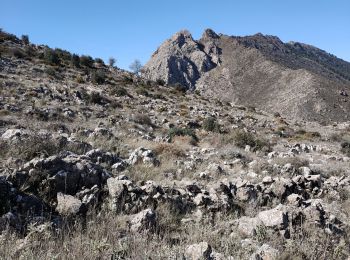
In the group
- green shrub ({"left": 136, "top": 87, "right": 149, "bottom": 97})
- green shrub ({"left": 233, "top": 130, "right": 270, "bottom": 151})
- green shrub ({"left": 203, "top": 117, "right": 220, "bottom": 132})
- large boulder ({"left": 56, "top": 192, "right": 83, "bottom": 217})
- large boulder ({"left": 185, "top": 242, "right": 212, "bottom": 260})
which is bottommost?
large boulder ({"left": 185, "top": 242, "right": 212, "bottom": 260})

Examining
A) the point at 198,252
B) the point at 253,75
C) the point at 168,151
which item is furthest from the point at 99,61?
the point at 253,75

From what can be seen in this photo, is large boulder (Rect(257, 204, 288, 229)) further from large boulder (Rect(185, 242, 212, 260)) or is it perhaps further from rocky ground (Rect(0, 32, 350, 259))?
large boulder (Rect(185, 242, 212, 260))

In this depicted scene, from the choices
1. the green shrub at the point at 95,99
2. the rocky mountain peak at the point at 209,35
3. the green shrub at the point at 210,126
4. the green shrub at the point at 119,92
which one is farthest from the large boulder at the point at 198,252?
the rocky mountain peak at the point at 209,35

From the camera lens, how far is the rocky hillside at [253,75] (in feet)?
223

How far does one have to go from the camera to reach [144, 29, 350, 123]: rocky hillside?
68.1 m

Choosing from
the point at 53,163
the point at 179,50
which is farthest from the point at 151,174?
the point at 179,50

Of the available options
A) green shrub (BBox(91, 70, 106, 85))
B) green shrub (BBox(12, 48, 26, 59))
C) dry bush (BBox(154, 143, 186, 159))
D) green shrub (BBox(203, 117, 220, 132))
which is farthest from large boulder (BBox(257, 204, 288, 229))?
green shrub (BBox(12, 48, 26, 59))

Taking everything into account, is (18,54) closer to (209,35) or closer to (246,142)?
(246,142)

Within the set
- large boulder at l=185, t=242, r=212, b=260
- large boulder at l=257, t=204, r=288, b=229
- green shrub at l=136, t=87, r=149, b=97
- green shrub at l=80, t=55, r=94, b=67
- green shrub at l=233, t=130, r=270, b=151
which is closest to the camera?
large boulder at l=185, t=242, r=212, b=260

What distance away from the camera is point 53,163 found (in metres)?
5.18

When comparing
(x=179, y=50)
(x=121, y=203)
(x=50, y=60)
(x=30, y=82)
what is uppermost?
(x=179, y=50)

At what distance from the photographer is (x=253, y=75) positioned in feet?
301

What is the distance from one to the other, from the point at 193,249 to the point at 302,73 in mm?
83460

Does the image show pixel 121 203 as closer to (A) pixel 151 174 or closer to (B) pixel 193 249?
(B) pixel 193 249
